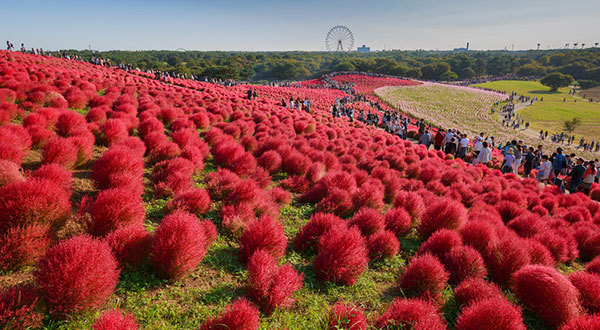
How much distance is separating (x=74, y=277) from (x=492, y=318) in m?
4.17

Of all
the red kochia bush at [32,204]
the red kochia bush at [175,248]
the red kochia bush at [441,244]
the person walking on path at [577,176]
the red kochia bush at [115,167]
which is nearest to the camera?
the red kochia bush at [32,204]

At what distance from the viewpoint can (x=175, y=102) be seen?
1457 centimetres

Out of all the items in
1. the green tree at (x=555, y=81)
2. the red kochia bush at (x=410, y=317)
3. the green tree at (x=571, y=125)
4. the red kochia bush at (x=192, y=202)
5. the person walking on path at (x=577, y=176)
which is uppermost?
the green tree at (x=555, y=81)

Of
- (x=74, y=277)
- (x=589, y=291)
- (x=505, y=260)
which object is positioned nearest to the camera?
(x=74, y=277)

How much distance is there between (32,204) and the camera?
325 centimetres

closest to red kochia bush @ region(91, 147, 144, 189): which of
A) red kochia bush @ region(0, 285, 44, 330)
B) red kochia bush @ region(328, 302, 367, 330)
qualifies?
red kochia bush @ region(0, 285, 44, 330)

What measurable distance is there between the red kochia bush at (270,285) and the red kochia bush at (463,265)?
2567mm

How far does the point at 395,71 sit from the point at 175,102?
358ft

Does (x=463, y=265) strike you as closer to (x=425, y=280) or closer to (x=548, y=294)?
(x=425, y=280)

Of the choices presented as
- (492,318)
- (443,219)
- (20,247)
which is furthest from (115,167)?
(443,219)

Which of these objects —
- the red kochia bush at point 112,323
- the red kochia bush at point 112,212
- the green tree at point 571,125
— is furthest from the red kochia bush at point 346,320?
the green tree at point 571,125

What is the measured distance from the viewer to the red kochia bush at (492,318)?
2.99m

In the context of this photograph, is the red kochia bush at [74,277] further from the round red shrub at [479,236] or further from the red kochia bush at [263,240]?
the round red shrub at [479,236]

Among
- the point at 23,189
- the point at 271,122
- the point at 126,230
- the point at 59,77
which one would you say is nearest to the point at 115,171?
the point at 23,189
